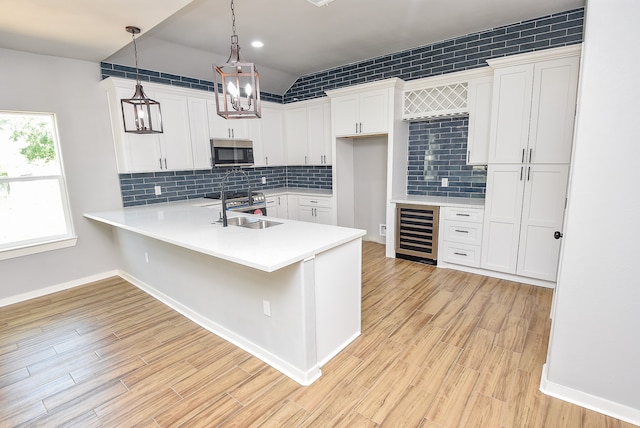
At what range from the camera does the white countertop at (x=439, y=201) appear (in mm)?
3671

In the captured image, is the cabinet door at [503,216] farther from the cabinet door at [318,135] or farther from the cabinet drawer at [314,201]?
the cabinet door at [318,135]

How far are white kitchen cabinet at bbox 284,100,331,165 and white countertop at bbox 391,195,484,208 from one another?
1.43 meters

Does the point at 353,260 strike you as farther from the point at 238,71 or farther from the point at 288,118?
the point at 288,118

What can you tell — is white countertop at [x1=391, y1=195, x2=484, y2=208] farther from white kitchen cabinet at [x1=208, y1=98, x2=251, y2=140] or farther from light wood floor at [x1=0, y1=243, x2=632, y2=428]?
white kitchen cabinet at [x1=208, y1=98, x2=251, y2=140]

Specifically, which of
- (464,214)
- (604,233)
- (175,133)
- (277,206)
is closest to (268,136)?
(277,206)

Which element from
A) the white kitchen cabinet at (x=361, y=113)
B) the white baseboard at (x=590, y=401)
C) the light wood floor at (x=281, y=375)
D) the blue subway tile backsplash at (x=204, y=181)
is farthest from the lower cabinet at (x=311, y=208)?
the white baseboard at (x=590, y=401)

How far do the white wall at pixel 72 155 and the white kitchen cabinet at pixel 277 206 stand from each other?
2026mm

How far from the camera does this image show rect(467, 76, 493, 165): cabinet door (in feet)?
11.6

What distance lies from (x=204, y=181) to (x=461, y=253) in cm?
372

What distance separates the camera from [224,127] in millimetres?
4516

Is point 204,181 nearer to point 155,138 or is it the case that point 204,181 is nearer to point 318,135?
point 155,138

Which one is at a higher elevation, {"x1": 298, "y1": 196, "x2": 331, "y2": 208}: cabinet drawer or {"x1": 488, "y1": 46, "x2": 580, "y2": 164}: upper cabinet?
{"x1": 488, "y1": 46, "x2": 580, "y2": 164}: upper cabinet

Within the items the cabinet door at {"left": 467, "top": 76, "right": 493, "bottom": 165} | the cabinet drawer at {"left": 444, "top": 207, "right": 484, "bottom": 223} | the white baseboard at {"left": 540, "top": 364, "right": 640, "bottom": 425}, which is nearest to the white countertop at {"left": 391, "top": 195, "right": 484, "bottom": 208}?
the cabinet drawer at {"left": 444, "top": 207, "right": 484, "bottom": 223}

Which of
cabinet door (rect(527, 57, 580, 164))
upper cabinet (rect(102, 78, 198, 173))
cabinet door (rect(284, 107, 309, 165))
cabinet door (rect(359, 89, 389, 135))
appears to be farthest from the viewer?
cabinet door (rect(284, 107, 309, 165))
